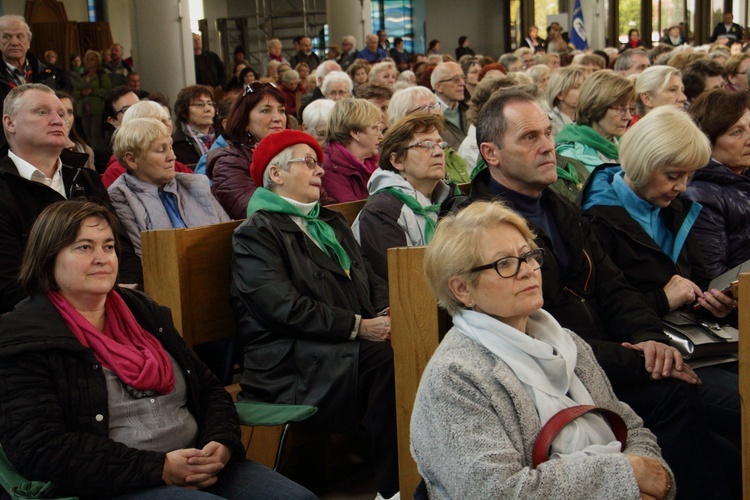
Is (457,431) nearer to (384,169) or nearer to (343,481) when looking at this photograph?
(343,481)

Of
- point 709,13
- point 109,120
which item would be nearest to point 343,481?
point 109,120

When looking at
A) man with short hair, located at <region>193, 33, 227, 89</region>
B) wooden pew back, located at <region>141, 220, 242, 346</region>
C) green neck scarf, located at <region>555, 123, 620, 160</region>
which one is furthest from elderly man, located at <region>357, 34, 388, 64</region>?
wooden pew back, located at <region>141, 220, 242, 346</region>

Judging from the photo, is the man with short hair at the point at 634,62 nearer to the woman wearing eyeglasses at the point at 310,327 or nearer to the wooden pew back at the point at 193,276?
the woman wearing eyeglasses at the point at 310,327

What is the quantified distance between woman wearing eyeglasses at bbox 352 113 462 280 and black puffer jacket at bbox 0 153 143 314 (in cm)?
101

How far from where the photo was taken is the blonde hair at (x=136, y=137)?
14.8 feet

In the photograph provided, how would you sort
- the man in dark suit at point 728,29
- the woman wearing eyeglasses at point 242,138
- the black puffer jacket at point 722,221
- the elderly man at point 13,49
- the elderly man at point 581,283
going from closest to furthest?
the elderly man at point 581,283, the black puffer jacket at point 722,221, the woman wearing eyeglasses at point 242,138, the elderly man at point 13,49, the man in dark suit at point 728,29

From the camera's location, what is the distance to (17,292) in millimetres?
3580

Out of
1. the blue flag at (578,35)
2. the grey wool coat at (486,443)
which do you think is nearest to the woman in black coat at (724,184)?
the grey wool coat at (486,443)

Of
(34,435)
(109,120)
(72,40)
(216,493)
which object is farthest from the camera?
(72,40)

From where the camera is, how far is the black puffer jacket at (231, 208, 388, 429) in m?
3.38

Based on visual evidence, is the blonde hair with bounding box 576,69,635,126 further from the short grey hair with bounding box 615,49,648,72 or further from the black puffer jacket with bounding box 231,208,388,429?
the short grey hair with bounding box 615,49,648,72

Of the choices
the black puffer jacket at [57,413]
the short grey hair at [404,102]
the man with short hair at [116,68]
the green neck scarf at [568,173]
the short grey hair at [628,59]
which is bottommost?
the black puffer jacket at [57,413]

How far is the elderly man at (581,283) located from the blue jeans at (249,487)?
40.8 inches

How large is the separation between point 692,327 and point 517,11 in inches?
1028
